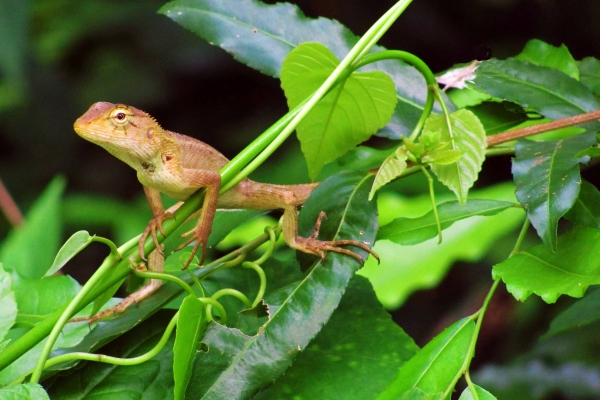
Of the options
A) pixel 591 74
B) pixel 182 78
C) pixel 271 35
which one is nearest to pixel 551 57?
pixel 591 74

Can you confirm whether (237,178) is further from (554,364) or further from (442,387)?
(554,364)

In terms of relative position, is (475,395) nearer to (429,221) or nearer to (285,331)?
(285,331)

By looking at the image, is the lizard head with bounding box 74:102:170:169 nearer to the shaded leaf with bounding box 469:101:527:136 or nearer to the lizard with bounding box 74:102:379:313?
the lizard with bounding box 74:102:379:313

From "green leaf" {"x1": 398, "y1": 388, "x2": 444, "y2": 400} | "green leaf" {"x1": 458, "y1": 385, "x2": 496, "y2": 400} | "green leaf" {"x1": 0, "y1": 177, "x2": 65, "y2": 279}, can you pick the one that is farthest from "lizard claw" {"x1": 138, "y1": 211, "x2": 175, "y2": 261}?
"green leaf" {"x1": 0, "y1": 177, "x2": 65, "y2": 279}

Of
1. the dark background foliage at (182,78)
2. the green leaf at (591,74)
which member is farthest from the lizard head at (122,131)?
the dark background foliage at (182,78)

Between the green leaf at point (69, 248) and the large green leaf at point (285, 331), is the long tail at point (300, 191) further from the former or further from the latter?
the green leaf at point (69, 248)

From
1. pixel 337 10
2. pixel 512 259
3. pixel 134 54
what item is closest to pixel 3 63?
pixel 134 54
